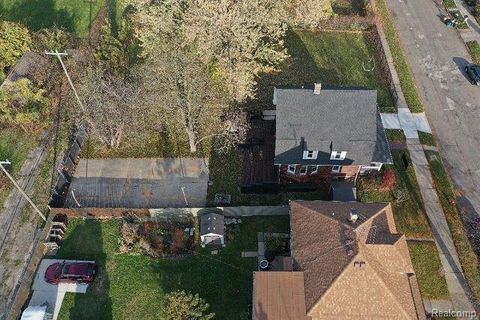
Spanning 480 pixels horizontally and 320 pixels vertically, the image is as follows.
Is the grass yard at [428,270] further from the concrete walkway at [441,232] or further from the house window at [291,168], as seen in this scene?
the house window at [291,168]

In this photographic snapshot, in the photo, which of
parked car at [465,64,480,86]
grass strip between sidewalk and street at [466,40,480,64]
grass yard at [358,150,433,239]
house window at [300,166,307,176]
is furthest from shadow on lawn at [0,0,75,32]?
grass strip between sidewalk and street at [466,40,480,64]

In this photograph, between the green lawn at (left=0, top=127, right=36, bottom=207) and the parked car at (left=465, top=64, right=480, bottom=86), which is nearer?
the green lawn at (left=0, top=127, right=36, bottom=207)

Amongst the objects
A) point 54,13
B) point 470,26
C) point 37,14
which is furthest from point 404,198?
point 37,14

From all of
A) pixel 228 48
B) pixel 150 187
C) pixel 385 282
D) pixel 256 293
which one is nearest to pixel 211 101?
pixel 228 48

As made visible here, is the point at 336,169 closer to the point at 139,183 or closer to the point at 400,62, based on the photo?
the point at 139,183

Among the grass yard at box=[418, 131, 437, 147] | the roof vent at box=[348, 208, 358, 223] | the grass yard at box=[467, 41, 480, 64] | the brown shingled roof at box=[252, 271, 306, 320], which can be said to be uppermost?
the grass yard at box=[467, 41, 480, 64]

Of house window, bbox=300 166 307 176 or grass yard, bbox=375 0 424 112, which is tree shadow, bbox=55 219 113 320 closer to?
house window, bbox=300 166 307 176
